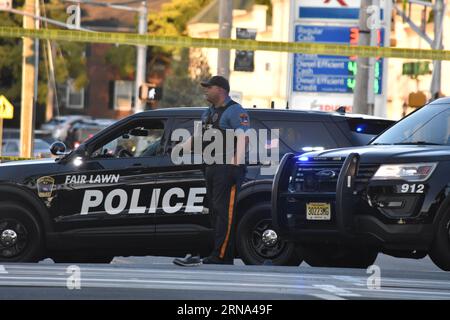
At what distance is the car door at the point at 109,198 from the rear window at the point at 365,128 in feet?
6.71

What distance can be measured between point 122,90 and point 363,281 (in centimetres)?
7299

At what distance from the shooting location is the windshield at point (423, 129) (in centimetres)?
1227

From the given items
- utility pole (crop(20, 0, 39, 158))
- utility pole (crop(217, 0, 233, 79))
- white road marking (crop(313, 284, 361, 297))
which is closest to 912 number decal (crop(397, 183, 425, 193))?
white road marking (crop(313, 284, 361, 297))

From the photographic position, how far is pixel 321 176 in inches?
468

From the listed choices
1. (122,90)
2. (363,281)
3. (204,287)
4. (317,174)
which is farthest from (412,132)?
(122,90)

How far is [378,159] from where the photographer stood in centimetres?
1141

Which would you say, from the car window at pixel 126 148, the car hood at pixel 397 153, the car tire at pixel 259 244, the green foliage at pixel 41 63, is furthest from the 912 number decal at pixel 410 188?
the green foliage at pixel 41 63

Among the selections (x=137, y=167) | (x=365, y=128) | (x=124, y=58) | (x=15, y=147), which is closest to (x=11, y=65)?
(x=124, y=58)

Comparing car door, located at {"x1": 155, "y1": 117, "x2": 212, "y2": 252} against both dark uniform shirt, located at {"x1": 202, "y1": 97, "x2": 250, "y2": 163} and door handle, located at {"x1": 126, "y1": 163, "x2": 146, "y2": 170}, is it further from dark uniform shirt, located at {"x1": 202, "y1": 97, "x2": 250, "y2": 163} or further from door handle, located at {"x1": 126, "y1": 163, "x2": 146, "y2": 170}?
dark uniform shirt, located at {"x1": 202, "y1": 97, "x2": 250, "y2": 163}

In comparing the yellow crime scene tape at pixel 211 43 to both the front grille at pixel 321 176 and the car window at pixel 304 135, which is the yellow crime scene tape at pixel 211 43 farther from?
the front grille at pixel 321 176

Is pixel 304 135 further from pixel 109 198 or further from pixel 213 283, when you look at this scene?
pixel 213 283

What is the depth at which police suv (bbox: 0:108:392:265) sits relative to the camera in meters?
13.2

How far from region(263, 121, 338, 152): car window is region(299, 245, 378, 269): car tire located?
112 cm
